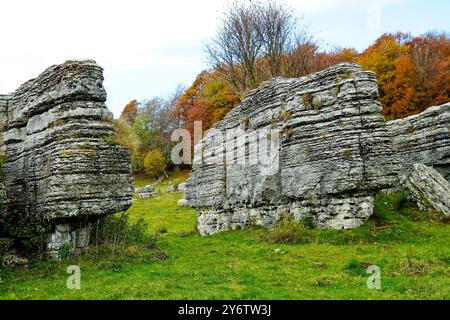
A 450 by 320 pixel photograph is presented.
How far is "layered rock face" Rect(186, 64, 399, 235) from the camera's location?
2344 centimetres

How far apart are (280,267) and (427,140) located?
19.8 metres

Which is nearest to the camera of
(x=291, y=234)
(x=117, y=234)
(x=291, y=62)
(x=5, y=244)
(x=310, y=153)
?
(x=5, y=244)

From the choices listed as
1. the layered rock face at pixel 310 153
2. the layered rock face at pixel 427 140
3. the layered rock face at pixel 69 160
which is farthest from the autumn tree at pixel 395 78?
the layered rock face at pixel 69 160

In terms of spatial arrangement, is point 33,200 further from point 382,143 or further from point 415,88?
point 415,88

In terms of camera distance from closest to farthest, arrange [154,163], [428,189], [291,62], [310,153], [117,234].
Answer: [117,234] < [310,153] < [428,189] < [291,62] < [154,163]

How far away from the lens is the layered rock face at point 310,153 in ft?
76.9

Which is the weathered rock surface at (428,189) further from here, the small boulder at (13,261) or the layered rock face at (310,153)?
the small boulder at (13,261)

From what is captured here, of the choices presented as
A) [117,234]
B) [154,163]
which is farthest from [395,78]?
[117,234]

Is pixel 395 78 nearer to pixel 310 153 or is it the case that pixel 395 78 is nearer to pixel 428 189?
pixel 428 189

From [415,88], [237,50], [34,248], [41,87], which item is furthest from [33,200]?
[415,88]

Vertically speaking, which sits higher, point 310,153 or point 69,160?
point 310,153

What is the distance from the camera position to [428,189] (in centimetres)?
2670

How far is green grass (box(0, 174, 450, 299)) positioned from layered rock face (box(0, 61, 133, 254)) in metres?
2.13
